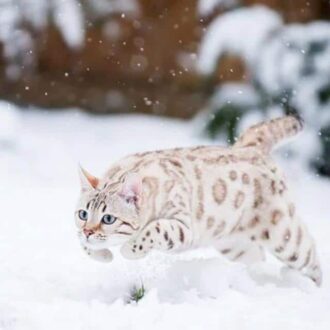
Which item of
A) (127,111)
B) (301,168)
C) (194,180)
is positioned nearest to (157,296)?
(194,180)

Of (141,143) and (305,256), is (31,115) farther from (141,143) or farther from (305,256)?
(305,256)

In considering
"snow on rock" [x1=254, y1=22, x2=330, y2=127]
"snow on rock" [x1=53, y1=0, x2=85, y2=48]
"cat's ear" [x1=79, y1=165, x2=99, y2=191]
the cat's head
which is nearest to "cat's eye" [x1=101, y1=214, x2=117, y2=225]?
the cat's head

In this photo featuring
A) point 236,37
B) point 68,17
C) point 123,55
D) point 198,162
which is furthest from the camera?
point 123,55

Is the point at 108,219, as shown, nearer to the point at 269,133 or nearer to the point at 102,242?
the point at 102,242

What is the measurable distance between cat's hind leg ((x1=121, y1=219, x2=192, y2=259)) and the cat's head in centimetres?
3

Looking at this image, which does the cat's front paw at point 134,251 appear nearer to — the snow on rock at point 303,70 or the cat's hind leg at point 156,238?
the cat's hind leg at point 156,238

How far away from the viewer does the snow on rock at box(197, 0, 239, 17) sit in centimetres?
640

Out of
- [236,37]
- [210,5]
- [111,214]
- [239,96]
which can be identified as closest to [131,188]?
[111,214]

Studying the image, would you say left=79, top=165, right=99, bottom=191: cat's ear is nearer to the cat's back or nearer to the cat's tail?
the cat's back

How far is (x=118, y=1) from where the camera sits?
23.0ft

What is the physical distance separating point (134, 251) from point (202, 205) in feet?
1.01

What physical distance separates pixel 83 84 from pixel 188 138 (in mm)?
1159

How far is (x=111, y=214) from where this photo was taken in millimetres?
3064

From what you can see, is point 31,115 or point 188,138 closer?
point 188,138
